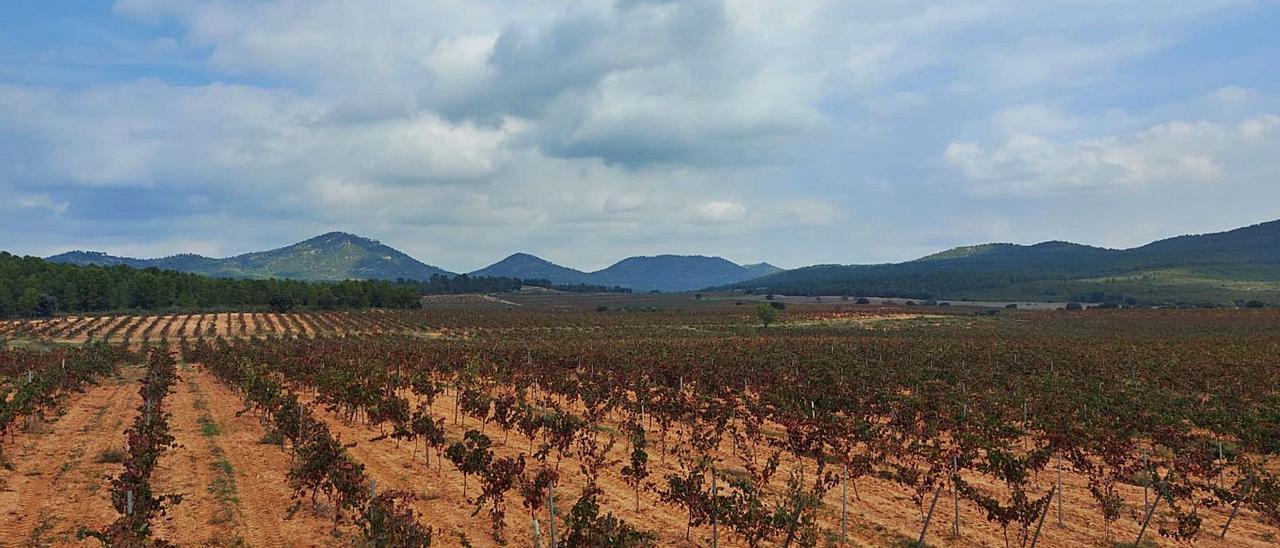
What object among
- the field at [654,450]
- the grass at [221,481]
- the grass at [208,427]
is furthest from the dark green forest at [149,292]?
the grass at [221,481]

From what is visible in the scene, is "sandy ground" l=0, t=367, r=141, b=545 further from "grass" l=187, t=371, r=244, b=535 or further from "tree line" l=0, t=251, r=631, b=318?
"tree line" l=0, t=251, r=631, b=318

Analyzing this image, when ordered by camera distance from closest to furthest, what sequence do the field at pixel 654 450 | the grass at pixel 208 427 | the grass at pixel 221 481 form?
the field at pixel 654 450 → the grass at pixel 221 481 → the grass at pixel 208 427

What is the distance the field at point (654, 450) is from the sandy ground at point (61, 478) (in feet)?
0.36

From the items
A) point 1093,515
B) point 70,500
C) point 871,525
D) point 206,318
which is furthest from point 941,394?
point 206,318

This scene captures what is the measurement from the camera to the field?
1589 centimetres

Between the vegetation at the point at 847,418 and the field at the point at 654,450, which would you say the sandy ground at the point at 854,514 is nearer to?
the field at the point at 654,450

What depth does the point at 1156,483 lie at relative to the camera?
21.4 metres

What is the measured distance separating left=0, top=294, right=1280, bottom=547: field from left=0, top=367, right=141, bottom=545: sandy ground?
Result: 0.11m

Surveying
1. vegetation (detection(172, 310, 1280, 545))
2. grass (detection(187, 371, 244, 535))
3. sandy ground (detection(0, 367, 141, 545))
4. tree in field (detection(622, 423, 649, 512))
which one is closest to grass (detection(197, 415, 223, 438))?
grass (detection(187, 371, 244, 535))

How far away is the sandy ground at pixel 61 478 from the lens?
16.0 m

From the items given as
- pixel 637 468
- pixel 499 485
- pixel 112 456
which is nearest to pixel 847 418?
pixel 637 468

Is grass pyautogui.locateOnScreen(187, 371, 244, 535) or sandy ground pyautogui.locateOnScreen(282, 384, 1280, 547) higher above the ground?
grass pyautogui.locateOnScreen(187, 371, 244, 535)

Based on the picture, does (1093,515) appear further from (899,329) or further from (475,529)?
(899,329)

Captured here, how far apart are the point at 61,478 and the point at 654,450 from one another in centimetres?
1909
